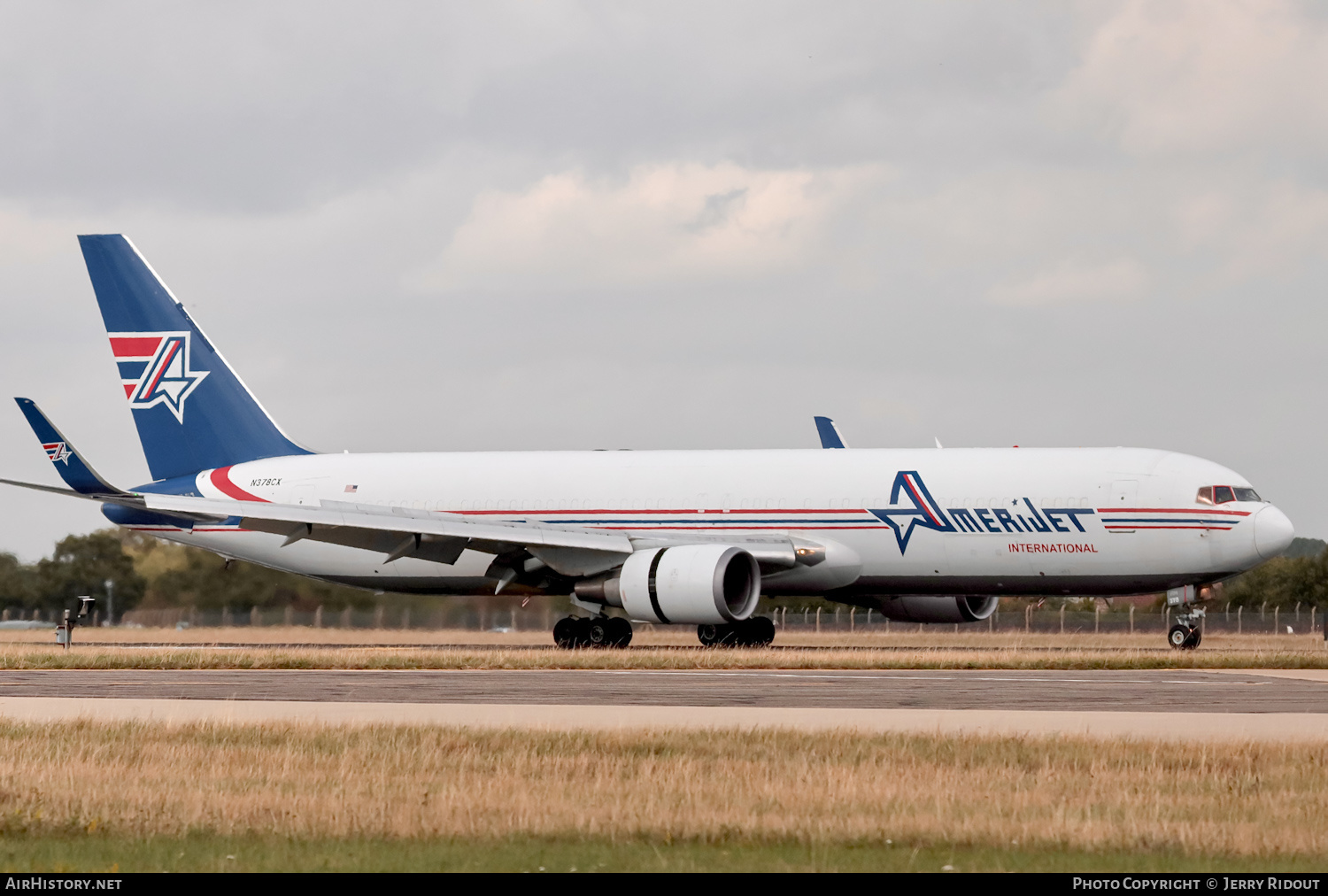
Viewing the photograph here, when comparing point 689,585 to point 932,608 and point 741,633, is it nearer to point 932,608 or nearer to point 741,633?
point 741,633

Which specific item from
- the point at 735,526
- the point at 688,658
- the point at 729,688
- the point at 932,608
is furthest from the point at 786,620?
the point at 729,688

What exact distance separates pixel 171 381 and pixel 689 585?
1725 centimetres

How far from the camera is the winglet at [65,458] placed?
118ft

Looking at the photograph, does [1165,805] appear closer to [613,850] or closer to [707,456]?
[613,850]

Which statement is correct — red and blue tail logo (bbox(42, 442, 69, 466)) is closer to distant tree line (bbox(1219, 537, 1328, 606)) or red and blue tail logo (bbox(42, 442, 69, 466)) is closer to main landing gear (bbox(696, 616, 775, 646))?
main landing gear (bbox(696, 616, 775, 646))

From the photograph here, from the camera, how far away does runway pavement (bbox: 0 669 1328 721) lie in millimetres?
20422

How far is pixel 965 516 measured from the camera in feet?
112

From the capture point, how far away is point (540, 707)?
1983 centimetres

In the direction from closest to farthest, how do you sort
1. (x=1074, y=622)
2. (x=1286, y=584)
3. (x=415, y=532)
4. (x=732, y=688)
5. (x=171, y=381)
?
(x=732, y=688) < (x=415, y=532) < (x=171, y=381) < (x=1074, y=622) < (x=1286, y=584)

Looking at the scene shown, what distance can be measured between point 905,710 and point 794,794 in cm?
683

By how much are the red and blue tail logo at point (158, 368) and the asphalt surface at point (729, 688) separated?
16.0 meters

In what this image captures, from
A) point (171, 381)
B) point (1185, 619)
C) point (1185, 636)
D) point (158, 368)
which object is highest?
point (158, 368)

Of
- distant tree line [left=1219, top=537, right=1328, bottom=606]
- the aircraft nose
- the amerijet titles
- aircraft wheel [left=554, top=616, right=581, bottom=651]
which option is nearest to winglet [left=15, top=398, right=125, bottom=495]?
aircraft wheel [left=554, top=616, right=581, bottom=651]
